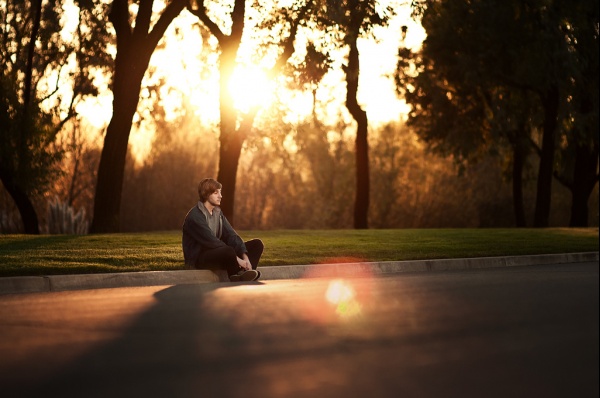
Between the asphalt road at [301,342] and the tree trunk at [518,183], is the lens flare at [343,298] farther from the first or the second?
the tree trunk at [518,183]

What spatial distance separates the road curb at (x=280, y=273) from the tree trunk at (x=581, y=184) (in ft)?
80.2

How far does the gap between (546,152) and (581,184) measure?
6173mm

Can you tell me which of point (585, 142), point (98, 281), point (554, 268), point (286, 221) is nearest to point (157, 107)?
point (286, 221)

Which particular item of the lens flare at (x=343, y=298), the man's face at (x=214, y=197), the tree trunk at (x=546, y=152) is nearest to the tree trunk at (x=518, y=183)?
the tree trunk at (x=546, y=152)

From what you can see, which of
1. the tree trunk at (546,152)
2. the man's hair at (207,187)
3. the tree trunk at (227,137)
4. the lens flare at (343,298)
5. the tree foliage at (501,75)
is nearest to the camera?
the lens flare at (343,298)

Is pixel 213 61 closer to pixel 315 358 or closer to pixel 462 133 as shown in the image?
pixel 462 133

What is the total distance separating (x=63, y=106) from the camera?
157 ft

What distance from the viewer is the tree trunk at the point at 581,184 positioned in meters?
50.1

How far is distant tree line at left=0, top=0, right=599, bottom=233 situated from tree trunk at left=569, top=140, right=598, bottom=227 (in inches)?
2.7

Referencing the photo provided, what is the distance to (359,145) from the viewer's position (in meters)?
42.8

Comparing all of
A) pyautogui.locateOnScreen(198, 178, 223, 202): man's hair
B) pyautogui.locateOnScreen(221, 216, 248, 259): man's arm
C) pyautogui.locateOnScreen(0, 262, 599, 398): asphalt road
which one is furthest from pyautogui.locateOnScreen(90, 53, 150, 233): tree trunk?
pyautogui.locateOnScreen(0, 262, 599, 398): asphalt road

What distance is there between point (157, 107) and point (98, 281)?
29.3 metres

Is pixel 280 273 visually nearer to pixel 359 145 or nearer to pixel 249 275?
pixel 249 275

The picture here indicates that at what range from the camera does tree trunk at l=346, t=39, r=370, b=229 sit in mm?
42875
